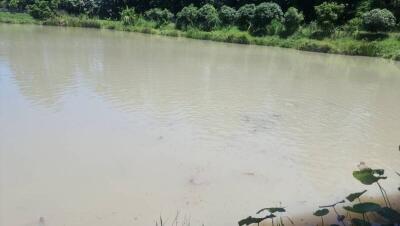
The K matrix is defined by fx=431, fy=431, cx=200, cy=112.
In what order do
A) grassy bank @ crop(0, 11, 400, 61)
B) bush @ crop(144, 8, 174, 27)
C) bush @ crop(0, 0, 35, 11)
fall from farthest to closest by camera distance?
bush @ crop(0, 0, 35, 11), bush @ crop(144, 8, 174, 27), grassy bank @ crop(0, 11, 400, 61)

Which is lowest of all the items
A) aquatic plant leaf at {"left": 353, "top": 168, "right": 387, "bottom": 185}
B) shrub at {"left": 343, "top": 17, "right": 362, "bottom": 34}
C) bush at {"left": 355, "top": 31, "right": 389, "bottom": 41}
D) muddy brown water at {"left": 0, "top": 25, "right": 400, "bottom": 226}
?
muddy brown water at {"left": 0, "top": 25, "right": 400, "bottom": 226}

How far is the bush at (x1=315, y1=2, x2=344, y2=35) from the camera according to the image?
18.4 m

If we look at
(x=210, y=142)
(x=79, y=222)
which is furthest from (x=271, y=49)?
(x=79, y=222)

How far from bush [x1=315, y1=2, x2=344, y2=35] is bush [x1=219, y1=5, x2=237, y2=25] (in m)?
4.83

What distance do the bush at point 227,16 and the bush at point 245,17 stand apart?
510mm

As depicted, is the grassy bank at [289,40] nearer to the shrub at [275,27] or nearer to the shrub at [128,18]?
the shrub at [128,18]

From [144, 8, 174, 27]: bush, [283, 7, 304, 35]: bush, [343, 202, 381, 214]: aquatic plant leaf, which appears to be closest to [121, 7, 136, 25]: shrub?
[144, 8, 174, 27]: bush

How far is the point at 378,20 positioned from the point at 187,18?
10.2 meters

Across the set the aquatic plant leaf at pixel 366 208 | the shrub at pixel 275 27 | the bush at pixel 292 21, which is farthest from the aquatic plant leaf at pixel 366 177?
the shrub at pixel 275 27

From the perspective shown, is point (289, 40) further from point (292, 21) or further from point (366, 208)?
point (366, 208)

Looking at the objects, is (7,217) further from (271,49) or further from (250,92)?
(271,49)

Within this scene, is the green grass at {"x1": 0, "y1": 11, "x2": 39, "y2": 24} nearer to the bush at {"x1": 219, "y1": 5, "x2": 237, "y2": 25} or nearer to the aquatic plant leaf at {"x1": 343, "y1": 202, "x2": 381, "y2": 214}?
the bush at {"x1": 219, "y1": 5, "x2": 237, "y2": 25}

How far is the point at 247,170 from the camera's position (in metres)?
4.79

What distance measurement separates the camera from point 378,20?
16.7 metres
